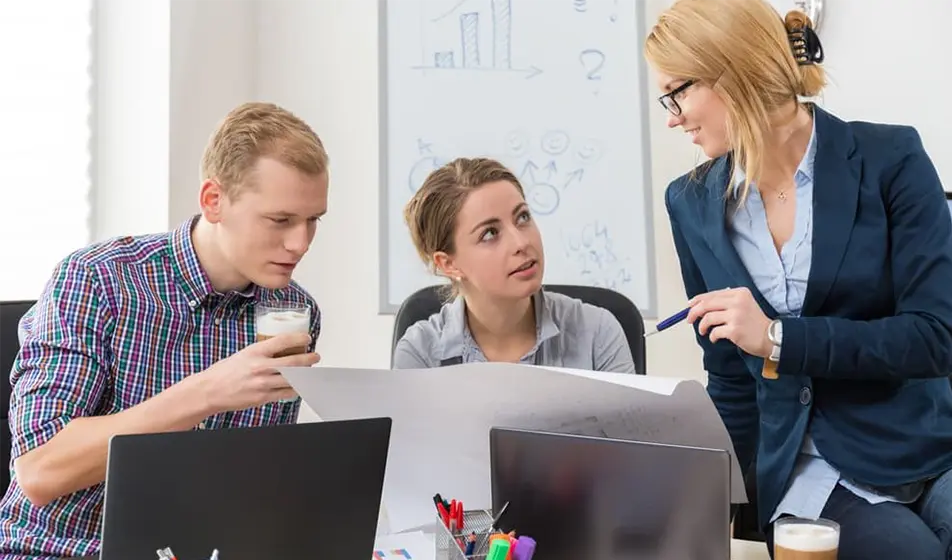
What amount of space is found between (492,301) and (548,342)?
0.13m

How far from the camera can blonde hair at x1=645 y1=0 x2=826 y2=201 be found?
1.47 m

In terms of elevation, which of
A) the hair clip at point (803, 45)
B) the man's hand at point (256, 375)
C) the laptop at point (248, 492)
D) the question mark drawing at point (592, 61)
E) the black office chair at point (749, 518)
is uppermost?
the question mark drawing at point (592, 61)

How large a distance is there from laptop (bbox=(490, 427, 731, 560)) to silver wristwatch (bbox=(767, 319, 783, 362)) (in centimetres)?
49

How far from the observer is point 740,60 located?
4.83 ft

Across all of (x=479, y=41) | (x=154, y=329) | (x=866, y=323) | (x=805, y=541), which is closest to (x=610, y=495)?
(x=805, y=541)

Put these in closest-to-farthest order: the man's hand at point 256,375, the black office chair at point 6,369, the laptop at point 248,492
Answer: the laptop at point 248,492 < the man's hand at point 256,375 < the black office chair at point 6,369

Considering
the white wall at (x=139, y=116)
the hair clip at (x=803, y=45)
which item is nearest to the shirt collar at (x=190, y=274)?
the hair clip at (x=803, y=45)

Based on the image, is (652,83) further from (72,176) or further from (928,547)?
(928,547)

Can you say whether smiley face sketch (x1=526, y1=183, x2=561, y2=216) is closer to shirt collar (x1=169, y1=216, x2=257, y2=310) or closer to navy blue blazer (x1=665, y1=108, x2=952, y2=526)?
navy blue blazer (x1=665, y1=108, x2=952, y2=526)

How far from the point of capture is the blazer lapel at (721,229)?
1533 mm

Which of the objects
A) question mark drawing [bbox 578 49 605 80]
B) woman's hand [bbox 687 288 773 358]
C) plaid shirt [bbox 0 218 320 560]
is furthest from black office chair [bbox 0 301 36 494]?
question mark drawing [bbox 578 49 605 80]

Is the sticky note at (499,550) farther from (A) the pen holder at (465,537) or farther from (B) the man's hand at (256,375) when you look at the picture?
(B) the man's hand at (256,375)

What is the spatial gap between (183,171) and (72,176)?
288 millimetres

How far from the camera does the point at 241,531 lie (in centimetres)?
96
